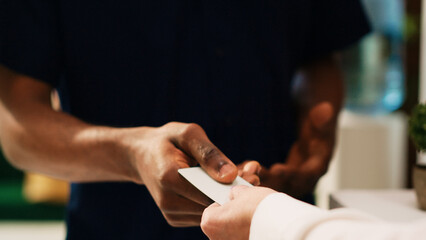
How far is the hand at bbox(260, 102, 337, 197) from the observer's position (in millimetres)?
598

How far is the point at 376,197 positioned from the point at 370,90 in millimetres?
1538

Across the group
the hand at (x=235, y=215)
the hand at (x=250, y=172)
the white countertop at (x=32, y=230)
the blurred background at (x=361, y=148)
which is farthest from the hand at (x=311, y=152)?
the white countertop at (x=32, y=230)

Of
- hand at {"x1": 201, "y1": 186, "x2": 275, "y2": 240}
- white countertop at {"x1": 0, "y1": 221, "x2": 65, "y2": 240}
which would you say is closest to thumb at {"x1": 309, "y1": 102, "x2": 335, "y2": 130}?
hand at {"x1": 201, "y1": 186, "x2": 275, "y2": 240}

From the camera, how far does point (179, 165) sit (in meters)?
0.42

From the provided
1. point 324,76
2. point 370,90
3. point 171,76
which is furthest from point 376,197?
point 370,90

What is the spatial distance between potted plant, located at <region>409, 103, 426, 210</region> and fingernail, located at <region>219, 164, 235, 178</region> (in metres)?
0.26

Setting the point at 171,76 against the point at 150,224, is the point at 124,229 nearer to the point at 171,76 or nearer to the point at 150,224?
the point at 150,224

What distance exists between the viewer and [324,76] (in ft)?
2.45

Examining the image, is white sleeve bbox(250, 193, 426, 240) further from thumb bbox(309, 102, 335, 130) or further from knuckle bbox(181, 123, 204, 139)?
thumb bbox(309, 102, 335, 130)

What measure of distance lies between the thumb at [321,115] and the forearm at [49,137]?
332 mm

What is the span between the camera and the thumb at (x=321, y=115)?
2.29 ft

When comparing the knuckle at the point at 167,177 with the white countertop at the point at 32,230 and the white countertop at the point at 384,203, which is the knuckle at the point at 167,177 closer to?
the white countertop at the point at 384,203

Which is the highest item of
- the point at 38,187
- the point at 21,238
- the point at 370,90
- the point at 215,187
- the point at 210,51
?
the point at 210,51

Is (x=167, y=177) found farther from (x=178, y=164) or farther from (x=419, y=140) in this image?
(x=419, y=140)
